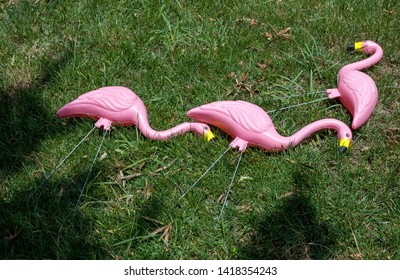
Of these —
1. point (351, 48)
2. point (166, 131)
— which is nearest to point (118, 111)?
point (166, 131)

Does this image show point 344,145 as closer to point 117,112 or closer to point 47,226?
point 117,112

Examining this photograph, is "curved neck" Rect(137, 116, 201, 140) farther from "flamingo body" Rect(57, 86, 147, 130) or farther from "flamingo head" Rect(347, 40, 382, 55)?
"flamingo head" Rect(347, 40, 382, 55)

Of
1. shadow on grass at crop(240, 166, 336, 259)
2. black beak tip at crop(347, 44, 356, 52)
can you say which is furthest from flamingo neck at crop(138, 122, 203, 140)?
black beak tip at crop(347, 44, 356, 52)

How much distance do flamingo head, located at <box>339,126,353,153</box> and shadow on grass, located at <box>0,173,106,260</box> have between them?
1.14 meters

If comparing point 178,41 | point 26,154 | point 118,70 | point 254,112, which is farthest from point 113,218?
point 178,41

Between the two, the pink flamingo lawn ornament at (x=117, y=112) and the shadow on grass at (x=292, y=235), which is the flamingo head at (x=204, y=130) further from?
the shadow on grass at (x=292, y=235)

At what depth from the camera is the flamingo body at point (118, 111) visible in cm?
248

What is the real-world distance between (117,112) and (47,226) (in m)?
0.62

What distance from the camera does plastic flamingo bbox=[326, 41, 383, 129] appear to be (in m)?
2.48

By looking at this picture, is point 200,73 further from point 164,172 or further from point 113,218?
point 113,218

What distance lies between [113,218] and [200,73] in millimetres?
1015

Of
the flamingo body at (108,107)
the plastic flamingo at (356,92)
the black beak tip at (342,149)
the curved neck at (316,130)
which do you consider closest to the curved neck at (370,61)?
the plastic flamingo at (356,92)

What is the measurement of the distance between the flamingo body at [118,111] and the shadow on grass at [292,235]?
0.49 m

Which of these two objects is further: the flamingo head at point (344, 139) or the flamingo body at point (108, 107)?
the flamingo body at point (108, 107)
